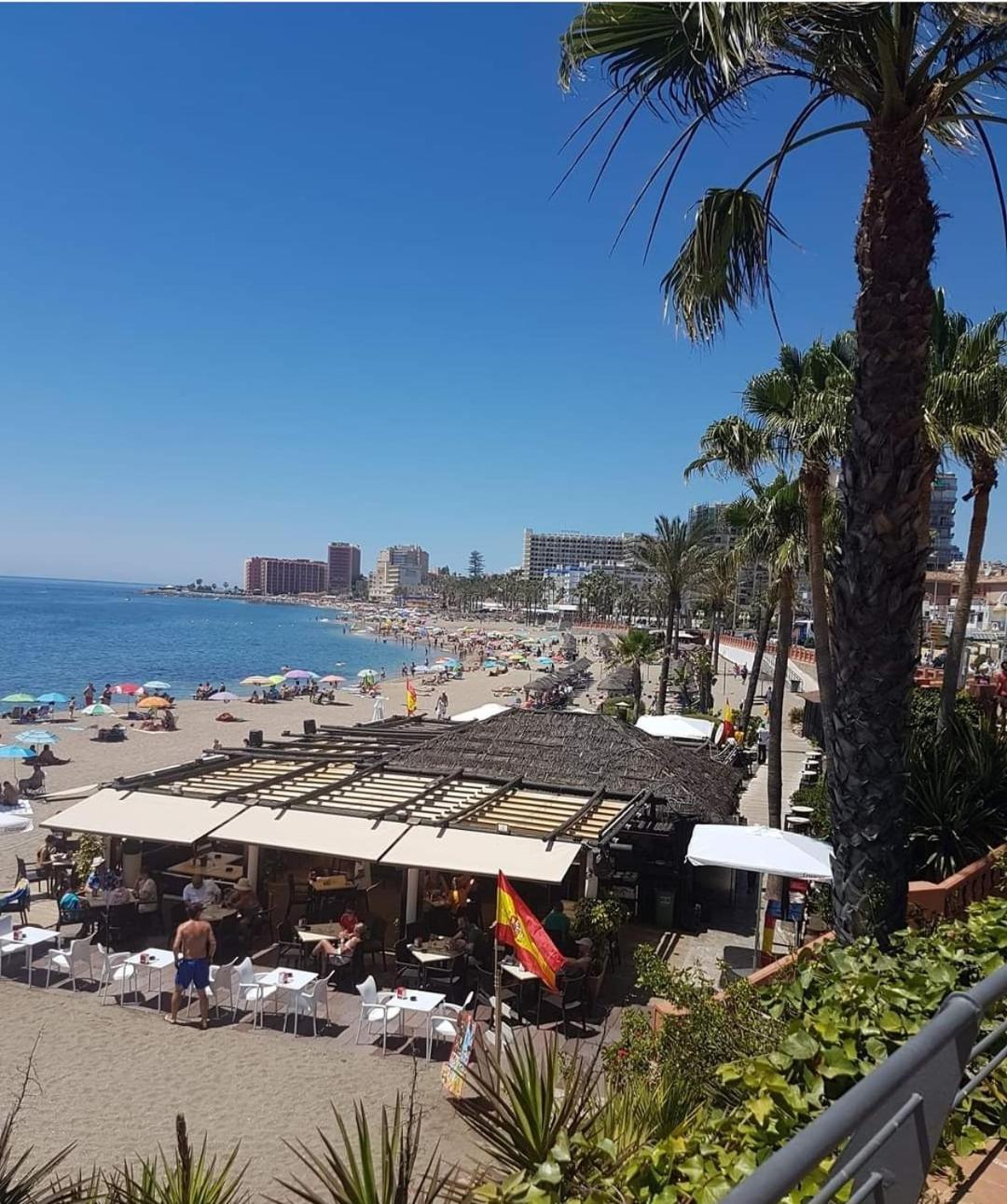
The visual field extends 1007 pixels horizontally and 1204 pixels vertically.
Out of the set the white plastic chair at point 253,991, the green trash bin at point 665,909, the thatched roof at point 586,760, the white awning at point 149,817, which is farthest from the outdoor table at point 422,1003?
the green trash bin at point 665,909

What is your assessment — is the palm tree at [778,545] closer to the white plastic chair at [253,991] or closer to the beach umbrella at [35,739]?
the white plastic chair at [253,991]

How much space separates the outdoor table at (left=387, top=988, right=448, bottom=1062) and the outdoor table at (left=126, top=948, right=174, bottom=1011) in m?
2.76

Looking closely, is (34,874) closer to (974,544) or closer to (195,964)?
(195,964)

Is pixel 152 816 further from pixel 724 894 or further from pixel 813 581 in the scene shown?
pixel 813 581

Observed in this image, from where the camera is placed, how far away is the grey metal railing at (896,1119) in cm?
128

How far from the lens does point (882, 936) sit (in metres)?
5.08

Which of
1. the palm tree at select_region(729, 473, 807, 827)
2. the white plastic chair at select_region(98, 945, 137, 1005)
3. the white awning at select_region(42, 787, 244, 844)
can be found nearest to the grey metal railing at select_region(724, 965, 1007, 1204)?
the white awning at select_region(42, 787, 244, 844)

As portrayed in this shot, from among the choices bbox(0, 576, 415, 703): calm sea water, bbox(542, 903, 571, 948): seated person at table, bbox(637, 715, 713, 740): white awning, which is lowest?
bbox(0, 576, 415, 703): calm sea water

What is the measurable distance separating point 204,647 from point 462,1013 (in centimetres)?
9739

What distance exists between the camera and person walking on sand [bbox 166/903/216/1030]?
8.77m

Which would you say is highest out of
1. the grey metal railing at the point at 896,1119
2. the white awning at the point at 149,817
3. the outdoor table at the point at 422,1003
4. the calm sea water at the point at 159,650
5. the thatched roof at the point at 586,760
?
the grey metal railing at the point at 896,1119

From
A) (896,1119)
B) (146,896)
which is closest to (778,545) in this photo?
(146,896)

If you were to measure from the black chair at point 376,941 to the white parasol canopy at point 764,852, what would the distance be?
3.95 m

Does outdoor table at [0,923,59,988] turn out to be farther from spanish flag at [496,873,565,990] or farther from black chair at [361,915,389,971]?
spanish flag at [496,873,565,990]
